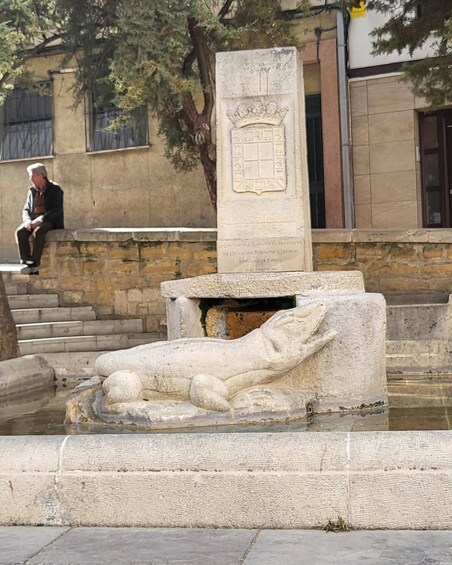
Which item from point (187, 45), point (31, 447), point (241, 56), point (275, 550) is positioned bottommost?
point (275, 550)

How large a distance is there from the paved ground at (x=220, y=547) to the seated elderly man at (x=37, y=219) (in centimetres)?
1053

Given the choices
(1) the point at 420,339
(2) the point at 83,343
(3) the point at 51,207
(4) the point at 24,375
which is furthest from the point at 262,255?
(3) the point at 51,207

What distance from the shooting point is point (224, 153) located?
7.39 m

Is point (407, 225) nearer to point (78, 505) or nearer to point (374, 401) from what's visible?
point (374, 401)

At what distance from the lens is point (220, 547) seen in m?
4.16

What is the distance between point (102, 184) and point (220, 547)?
17.8 metres

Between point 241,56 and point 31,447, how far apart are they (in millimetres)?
3612

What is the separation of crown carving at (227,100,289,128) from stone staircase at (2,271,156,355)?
6.14m

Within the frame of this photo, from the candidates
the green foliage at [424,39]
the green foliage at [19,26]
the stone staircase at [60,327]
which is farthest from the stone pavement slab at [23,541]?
the green foliage at [19,26]

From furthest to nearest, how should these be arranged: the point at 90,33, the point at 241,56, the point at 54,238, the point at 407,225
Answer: the point at 407,225, the point at 90,33, the point at 54,238, the point at 241,56

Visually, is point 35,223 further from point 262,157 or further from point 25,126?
point 262,157

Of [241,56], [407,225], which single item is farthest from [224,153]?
[407,225]

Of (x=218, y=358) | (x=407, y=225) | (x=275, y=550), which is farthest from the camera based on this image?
(x=407, y=225)

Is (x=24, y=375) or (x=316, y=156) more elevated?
(x=316, y=156)
